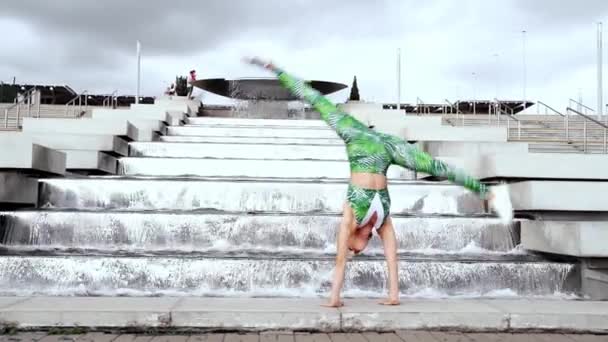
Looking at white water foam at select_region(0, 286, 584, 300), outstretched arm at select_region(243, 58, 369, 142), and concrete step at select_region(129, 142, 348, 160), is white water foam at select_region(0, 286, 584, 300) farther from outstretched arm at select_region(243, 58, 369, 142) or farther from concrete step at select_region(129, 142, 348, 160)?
concrete step at select_region(129, 142, 348, 160)

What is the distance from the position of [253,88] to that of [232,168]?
16.2 meters

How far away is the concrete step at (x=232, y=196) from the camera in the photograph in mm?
10508

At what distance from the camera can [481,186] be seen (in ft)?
19.4

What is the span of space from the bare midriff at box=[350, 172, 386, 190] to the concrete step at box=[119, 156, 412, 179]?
7.27 meters

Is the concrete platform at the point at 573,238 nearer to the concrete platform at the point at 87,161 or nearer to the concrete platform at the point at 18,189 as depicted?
the concrete platform at the point at 18,189

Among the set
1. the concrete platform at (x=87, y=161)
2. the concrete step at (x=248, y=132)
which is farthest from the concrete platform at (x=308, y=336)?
the concrete step at (x=248, y=132)

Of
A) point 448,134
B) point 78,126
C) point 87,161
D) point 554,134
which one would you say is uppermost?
point 554,134

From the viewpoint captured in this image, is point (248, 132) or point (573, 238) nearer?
point (573, 238)

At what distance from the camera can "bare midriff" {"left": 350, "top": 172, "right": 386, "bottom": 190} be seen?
19.6 ft

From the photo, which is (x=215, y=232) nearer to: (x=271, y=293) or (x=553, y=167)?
(x=271, y=293)

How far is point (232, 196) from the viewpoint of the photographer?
10.7 meters

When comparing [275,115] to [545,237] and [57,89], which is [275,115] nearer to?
[545,237]

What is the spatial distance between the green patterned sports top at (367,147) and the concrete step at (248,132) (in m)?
12.6

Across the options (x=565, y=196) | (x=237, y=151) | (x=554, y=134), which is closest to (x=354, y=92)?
(x=554, y=134)
